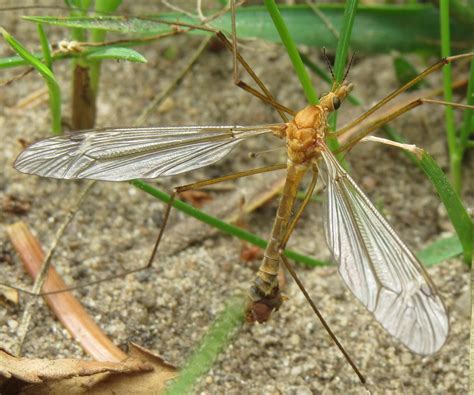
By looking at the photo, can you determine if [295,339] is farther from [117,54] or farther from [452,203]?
[117,54]

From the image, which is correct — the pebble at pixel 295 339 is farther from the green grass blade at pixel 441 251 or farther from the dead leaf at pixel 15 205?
the dead leaf at pixel 15 205

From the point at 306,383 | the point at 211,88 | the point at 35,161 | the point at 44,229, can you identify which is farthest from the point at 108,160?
the point at 211,88

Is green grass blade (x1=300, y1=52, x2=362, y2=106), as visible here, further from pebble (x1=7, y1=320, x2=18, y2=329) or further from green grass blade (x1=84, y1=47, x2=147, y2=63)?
pebble (x1=7, y1=320, x2=18, y2=329)

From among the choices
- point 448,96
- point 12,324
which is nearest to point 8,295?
point 12,324

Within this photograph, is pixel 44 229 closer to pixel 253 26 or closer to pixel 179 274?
pixel 179 274

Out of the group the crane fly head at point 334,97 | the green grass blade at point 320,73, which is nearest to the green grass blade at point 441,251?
the crane fly head at point 334,97
